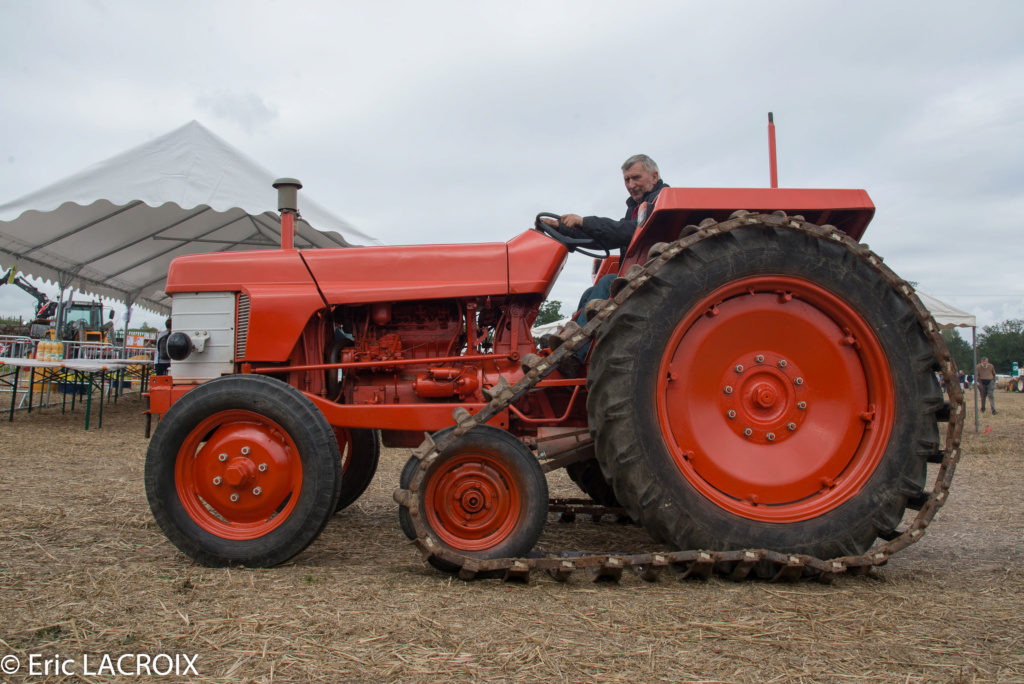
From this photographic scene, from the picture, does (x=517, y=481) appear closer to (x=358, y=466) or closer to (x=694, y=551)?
(x=694, y=551)

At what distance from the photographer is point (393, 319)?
3.38 meters

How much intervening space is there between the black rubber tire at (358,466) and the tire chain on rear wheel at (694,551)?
1.56m

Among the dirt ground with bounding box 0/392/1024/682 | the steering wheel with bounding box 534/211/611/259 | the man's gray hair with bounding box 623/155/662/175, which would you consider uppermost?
the man's gray hair with bounding box 623/155/662/175

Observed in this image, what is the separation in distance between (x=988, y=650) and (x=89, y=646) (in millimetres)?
2690

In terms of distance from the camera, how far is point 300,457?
2803 mm

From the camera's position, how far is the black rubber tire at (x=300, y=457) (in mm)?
2740

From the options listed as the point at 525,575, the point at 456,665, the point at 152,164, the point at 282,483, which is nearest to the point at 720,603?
the point at 525,575

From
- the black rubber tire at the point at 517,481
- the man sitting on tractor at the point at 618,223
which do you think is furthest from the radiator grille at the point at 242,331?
the man sitting on tractor at the point at 618,223

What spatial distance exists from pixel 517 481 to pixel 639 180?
1981mm

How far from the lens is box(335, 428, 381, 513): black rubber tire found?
4086 millimetres

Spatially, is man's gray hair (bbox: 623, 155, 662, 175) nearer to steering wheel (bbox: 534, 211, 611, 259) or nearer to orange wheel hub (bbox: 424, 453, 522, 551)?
steering wheel (bbox: 534, 211, 611, 259)

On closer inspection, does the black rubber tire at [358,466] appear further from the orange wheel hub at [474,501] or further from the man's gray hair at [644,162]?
the man's gray hair at [644,162]

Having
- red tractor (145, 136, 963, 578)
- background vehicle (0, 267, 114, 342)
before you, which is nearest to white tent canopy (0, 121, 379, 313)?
background vehicle (0, 267, 114, 342)

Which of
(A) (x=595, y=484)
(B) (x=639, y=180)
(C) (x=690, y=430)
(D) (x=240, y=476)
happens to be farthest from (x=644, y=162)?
(D) (x=240, y=476)
